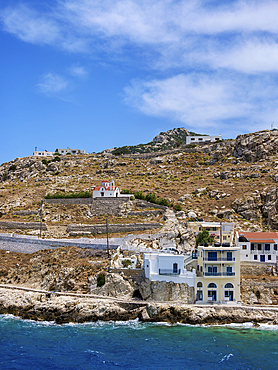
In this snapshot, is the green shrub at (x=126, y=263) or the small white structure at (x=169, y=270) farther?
the green shrub at (x=126, y=263)

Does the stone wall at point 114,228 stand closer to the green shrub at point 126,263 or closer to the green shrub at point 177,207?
→ the green shrub at point 177,207

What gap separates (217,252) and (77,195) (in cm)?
3976

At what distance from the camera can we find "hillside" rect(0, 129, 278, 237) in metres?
67.4

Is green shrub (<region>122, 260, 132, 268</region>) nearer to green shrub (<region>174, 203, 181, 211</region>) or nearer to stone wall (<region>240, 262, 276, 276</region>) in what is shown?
stone wall (<region>240, 262, 276, 276</region>)

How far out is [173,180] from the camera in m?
93.6

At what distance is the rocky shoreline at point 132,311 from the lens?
4097 cm

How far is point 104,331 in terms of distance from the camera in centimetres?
3850

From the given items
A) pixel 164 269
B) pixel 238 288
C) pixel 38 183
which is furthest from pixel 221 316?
pixel 38 183

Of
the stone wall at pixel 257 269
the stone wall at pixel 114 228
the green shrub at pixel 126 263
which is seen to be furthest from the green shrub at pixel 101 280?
the stone wall at pixel 257 269

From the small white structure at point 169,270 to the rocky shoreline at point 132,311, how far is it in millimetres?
2856

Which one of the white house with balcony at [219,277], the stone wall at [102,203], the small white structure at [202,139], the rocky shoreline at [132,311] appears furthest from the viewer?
the small white structure at [202,139]

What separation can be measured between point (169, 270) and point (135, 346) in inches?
467

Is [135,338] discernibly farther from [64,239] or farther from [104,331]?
[64,239]

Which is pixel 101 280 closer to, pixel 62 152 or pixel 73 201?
pixel 73 201
